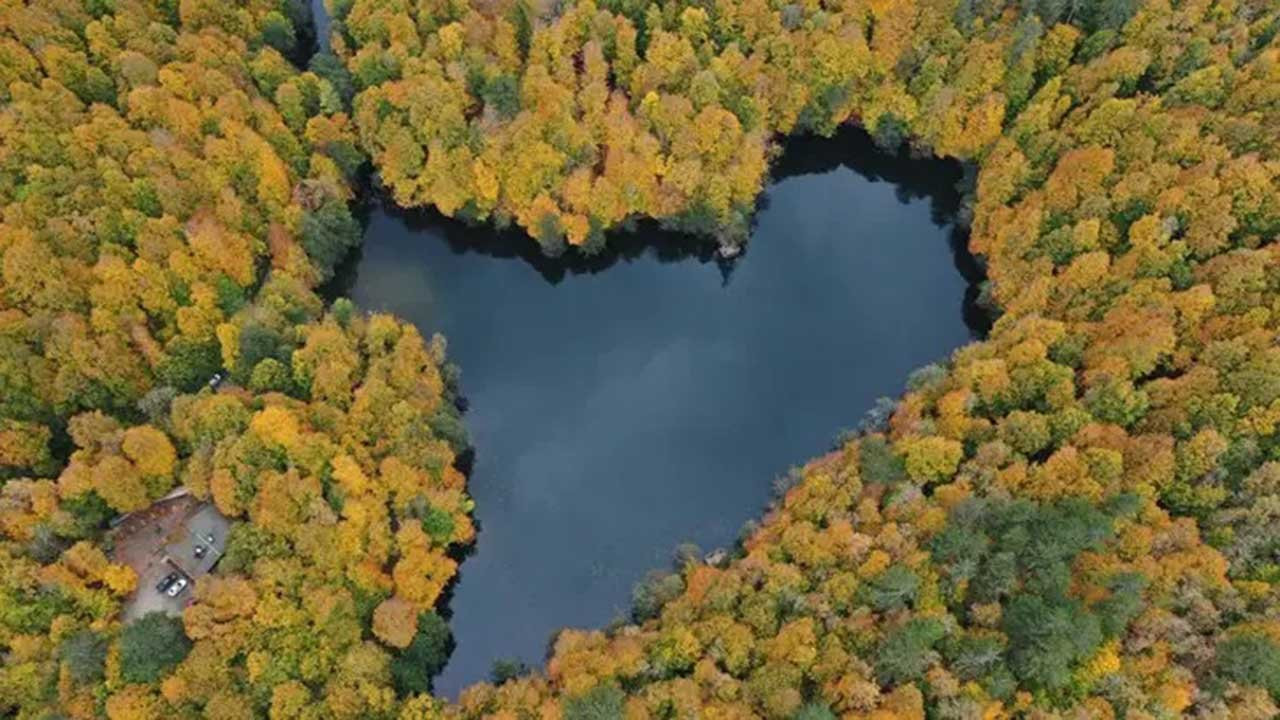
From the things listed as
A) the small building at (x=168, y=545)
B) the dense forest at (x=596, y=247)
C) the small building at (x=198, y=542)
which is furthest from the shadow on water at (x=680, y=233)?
the small building at (x=198, y=542)

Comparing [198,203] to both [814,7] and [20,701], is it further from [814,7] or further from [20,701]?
[814,7]

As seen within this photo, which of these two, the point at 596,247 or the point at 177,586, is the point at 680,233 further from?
the point at 177,586

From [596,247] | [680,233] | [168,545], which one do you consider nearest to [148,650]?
[168,545]

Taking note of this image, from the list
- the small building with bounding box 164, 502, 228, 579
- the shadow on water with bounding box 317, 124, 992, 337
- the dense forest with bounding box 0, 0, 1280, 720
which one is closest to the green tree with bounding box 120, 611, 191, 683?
the dense forest with bounding box 0, 0, 1280, 720

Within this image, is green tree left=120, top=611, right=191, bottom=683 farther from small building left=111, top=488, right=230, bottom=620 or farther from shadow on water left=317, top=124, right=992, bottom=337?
shadow on water left=317, top=124, right=992, bottom=337

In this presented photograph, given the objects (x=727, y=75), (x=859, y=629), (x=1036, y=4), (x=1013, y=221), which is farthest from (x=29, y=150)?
(x=1036, y=4)

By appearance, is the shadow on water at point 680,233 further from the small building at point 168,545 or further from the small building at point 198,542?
the small building at point 198,542
